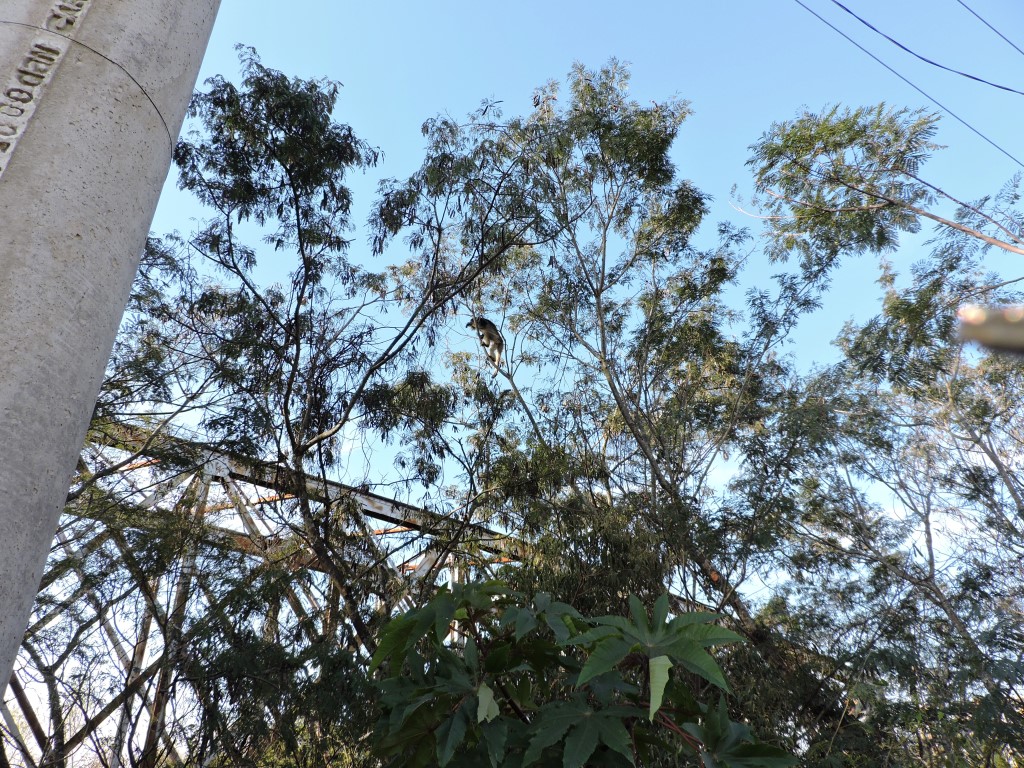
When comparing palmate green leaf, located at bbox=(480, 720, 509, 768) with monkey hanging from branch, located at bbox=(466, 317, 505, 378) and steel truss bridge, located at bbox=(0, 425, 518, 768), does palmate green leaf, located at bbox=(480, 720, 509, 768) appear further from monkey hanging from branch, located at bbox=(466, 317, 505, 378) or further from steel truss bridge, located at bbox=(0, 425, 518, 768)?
monkey hanging from branch, located at bbox=(466, 317, 505, 378)

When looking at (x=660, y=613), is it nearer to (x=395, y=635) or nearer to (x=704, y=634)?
(x=704, y=634)

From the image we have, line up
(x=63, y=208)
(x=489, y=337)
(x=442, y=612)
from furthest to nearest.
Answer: (x=489, y=337) < (x=442, y=612) < (x=63, y=208)

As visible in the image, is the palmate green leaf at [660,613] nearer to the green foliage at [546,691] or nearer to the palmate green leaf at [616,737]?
the green foliage at [546,691]

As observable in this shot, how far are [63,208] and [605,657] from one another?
1747mm

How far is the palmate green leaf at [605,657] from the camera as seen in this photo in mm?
2115

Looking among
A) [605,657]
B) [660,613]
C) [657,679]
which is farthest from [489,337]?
[657,679]

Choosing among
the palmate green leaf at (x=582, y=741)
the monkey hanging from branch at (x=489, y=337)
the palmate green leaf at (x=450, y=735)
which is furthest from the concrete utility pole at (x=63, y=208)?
the monkey hanging from branch at (x=489, y=337)

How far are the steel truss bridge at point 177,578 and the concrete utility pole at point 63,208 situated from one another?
387 cm

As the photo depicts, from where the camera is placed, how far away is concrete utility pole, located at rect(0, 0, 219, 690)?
5.40 ft

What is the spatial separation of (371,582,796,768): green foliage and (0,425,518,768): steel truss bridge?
10.5 feet

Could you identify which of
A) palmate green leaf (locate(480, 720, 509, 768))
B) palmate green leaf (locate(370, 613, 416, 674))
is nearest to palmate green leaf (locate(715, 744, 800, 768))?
palmate green leaf (locate(480, 720, 509, 768))

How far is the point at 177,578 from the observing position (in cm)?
576

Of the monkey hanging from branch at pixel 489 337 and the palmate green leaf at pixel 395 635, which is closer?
the palmate green leaf at pixel 395 635

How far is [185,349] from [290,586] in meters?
2.67
